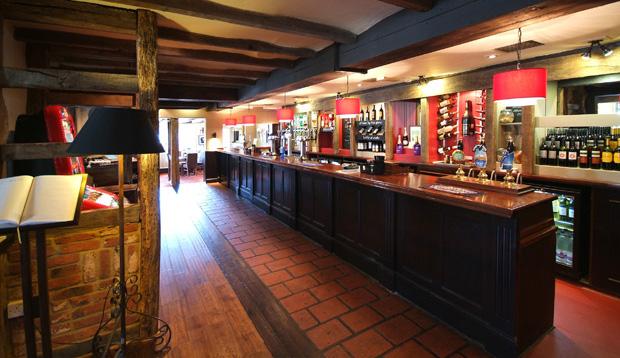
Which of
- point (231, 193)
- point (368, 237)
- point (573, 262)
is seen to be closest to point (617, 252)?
A: point (573, 262)

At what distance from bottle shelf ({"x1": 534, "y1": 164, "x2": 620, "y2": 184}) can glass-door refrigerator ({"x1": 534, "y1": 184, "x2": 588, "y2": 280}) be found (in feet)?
0.72

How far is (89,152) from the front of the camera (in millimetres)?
1665

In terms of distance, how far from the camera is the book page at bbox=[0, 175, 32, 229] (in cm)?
150

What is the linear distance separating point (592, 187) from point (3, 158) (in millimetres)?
4875

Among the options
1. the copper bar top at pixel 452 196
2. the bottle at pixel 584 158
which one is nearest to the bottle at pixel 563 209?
the bottle at pixel 584 158

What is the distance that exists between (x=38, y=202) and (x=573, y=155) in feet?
15.6

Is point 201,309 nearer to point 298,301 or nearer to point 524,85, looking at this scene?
point 298,301

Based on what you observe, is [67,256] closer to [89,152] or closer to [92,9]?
[89,152]

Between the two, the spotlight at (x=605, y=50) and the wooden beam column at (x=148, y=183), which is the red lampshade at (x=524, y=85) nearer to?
the spotlight at (x=605, y=50)

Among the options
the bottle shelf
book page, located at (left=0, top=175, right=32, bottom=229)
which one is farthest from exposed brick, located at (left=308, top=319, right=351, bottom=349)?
the bottle shelf

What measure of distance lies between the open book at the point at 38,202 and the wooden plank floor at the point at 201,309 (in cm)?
128

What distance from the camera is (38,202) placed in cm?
162

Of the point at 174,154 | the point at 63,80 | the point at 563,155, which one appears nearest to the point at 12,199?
the point at 63,80

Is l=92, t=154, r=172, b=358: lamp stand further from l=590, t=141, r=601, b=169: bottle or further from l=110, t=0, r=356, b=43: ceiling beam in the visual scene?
l=590, t=141, r=601, b=169: bottle
